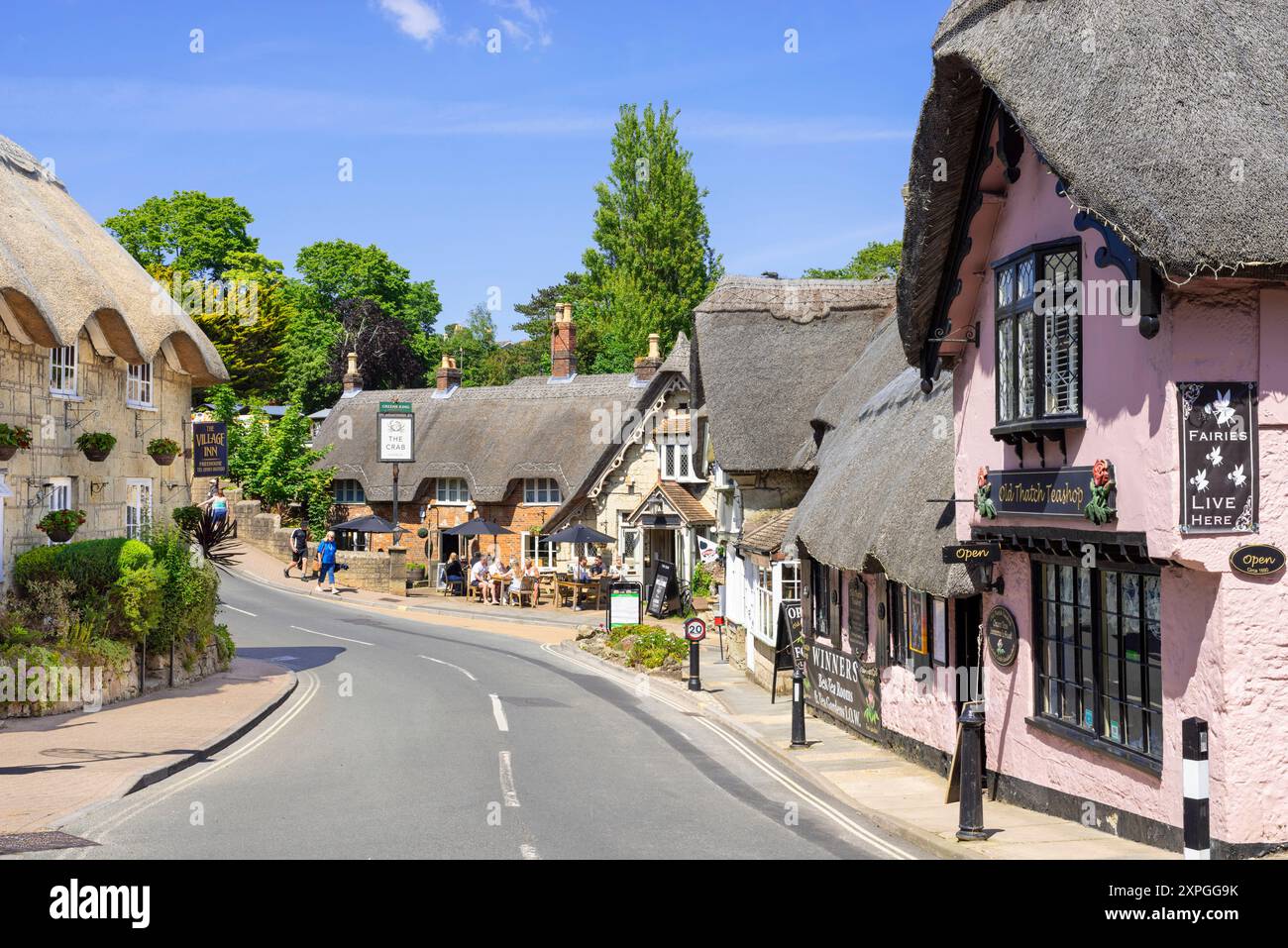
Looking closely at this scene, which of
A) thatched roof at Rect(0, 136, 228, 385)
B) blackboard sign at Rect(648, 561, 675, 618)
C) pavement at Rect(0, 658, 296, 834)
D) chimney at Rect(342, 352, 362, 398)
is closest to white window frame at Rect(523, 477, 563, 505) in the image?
blackboard sign at Rect(648, 561, 675, 618)

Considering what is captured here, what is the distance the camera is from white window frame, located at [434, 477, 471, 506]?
4803cm

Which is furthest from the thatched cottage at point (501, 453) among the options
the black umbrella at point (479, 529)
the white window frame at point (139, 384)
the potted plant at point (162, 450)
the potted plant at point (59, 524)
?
the potted plant at point (59, 524)

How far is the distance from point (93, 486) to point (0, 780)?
9536mm

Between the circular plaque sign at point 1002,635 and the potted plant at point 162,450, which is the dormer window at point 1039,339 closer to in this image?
the circular plaque sign at point 1002,635

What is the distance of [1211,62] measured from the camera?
32.7ft

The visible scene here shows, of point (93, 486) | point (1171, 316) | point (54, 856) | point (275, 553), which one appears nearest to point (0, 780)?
point (54, 856)

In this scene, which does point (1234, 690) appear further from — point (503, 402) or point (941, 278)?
point (503, 402)

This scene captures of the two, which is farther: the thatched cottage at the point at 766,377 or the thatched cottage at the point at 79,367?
the thatched cottage at the point at 766,377

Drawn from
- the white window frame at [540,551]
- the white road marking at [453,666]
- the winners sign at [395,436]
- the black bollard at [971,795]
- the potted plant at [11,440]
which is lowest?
the white road marking at [453,666]

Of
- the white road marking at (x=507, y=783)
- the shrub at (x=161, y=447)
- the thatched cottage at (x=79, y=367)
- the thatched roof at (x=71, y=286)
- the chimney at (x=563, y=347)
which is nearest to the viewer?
the white road marking at (x=507, y=783)

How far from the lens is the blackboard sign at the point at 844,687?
1648cm

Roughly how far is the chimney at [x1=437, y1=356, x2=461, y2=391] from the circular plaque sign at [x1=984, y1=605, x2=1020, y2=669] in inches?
1684

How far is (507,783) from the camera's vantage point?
13.4 meters

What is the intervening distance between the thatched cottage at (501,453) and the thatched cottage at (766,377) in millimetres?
11372
